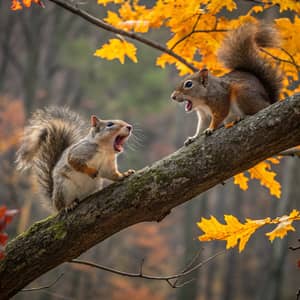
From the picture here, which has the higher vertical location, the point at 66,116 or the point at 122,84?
the point at 122,84

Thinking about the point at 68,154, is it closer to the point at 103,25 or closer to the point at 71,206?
the point at 71,206

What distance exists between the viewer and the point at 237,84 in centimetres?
307

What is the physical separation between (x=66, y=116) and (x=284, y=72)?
5.65 ft

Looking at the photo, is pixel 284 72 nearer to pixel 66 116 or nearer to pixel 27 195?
pixel 66 116

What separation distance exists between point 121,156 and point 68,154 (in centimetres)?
1179

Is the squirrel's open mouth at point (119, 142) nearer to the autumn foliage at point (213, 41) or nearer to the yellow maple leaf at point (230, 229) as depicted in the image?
the autumn foliage at point (213, 41)

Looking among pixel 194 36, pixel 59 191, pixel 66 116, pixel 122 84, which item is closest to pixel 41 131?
pixel 66 116

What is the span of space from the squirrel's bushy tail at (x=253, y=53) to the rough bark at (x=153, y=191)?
0.75 meters

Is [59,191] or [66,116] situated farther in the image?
[66,116]

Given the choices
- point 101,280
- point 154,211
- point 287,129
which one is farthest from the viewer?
point 101,280

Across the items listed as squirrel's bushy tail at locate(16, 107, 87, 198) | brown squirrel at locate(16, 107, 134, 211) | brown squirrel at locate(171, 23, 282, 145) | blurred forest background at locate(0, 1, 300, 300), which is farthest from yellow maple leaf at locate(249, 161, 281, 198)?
blurred forest background at locate(0, 1, 300, 300)

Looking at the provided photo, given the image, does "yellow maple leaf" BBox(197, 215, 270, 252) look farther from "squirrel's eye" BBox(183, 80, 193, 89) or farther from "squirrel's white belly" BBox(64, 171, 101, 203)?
"squirrel's eye" BBox(183, 80, 193, 89)

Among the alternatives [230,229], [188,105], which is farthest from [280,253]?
[230,229]

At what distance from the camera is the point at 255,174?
330 centimetres
